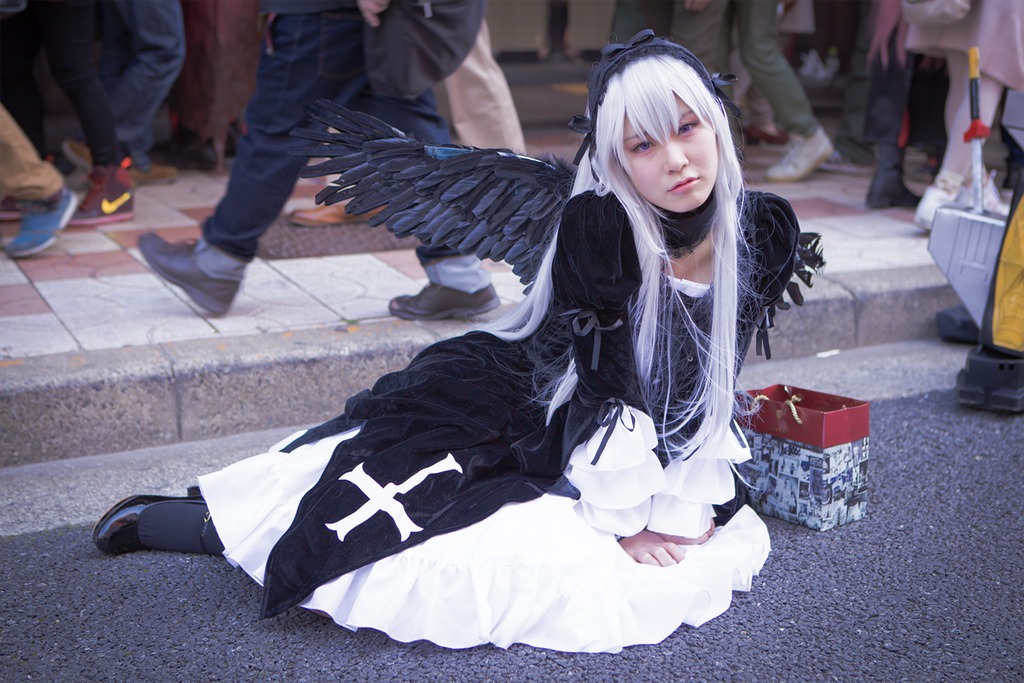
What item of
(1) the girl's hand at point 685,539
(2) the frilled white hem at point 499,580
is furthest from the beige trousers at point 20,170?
(1) the girl's hand at point 685,539

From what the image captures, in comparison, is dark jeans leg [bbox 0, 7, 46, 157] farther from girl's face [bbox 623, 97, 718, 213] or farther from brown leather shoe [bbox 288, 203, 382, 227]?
girl's face [bbox 623, 97, 718, 213]

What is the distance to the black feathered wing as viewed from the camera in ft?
7.84

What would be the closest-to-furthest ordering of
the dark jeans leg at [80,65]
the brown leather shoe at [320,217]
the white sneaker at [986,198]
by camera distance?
the white sneaker at [986,198]
the dark jeans leg at [80,65]
the brown leather shoe at [320,217]

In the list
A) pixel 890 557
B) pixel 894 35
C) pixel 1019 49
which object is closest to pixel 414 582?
pixel 890 557

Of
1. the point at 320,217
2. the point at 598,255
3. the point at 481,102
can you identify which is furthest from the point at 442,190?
the point at 320,217

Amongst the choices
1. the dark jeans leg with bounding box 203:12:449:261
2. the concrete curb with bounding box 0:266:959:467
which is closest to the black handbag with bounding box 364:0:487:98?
the dark jeans leg with bounding box 203:12:449:261

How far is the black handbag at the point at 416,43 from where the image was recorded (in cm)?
302

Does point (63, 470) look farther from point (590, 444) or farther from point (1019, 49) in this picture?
point (1019, 49)

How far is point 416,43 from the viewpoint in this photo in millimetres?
3045

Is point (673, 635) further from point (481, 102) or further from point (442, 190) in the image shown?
point (481, 102)

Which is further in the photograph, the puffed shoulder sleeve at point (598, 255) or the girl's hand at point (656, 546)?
the girl's hand at point (656, 546)

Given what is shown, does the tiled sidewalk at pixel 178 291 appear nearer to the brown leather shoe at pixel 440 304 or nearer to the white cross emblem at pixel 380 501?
the brown leather shoe at pixel 440 304

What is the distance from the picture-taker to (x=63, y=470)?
2799 millimetres

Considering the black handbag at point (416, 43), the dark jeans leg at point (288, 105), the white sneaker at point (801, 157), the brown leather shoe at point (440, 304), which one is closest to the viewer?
the black handbag at point (416, 43)
